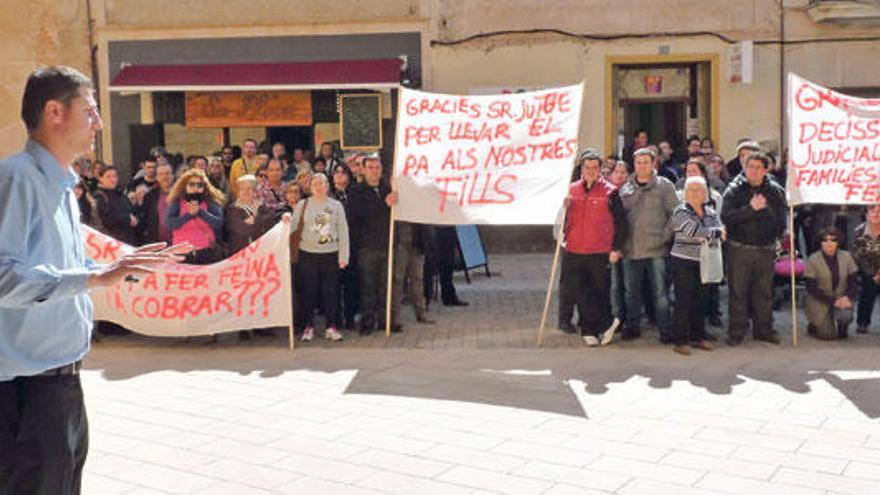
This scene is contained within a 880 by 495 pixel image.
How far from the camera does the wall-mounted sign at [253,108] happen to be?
16.5 metres

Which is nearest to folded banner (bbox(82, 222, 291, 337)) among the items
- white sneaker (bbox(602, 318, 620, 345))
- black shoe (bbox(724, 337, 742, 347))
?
white sneaker (bbox(602, 318, 620, 345))

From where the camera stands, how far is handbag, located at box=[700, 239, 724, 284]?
28.5ft

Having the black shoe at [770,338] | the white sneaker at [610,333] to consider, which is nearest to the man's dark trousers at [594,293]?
the white sneaker at [610,333]

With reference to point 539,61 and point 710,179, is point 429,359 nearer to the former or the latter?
point 710,179

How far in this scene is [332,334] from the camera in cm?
949

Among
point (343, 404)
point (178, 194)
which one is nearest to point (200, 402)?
Result: point (343, 404)

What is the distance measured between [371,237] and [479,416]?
3.52 meters

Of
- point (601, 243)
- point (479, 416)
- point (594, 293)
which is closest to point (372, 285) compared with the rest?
point (594, 293)

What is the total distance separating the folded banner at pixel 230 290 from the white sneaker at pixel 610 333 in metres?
2.95

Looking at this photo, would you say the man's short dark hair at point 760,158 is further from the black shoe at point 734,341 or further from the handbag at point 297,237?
the handbag at point 297,237

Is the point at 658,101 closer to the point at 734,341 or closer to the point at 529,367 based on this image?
the point at 734,341

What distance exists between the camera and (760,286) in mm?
9125

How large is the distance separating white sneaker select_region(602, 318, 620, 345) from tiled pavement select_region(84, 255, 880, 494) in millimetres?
97

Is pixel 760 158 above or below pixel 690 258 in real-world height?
above
